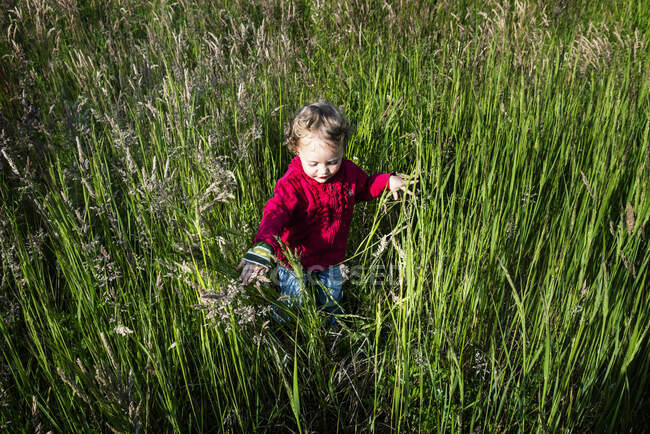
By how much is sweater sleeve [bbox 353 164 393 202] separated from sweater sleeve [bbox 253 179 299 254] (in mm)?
298

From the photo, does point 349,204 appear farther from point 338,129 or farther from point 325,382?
point 325,382

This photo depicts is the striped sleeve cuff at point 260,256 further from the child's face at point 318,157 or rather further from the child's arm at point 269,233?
the child's face at point 318,157

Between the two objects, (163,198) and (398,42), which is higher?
(398,42)

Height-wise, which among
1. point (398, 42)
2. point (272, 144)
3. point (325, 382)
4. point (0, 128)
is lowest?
point (325, 382)

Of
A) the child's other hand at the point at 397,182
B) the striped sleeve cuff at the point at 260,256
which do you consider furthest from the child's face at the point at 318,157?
the striped sleeve cuff at the point at 260,256

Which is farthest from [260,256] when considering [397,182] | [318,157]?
[397,182]

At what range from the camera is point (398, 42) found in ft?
9.23

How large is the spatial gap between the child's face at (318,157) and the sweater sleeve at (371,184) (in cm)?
18

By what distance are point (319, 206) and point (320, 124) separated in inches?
13.8

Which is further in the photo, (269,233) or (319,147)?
(319,147)

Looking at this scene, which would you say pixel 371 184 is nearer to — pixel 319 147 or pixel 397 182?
pixel 397 182

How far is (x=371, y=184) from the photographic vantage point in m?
1.79

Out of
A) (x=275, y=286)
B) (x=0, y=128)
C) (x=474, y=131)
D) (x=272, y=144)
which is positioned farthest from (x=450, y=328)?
(x=0, y=128)

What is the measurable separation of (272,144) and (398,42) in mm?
1211
